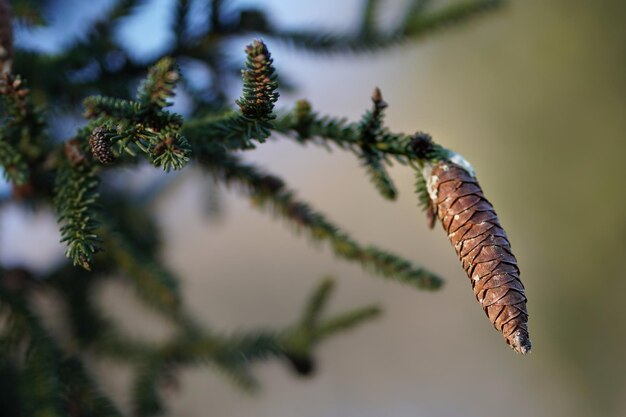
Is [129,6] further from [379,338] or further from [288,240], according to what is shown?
[288,240]

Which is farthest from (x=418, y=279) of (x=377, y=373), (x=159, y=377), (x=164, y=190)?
(x=377, y=373)

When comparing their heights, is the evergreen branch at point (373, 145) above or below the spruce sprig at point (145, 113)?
above

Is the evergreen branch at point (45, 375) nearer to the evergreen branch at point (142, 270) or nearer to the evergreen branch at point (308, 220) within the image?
the evergreen branch at point (142, 270)

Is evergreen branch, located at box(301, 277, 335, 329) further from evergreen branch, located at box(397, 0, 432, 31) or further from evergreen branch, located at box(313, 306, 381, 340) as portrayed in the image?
evergreen branch, located at box(397, 0, 432, 31)

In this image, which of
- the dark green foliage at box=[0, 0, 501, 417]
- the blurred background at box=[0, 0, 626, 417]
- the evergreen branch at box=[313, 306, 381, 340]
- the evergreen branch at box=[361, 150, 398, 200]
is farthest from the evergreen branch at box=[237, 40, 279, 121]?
the blurred background at box=[0, 0, 626, 417]

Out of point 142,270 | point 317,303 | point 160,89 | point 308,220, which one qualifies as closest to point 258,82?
point 160,89

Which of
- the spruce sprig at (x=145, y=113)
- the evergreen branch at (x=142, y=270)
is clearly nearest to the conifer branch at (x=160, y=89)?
the spruce sprig at (x=145, y=113)
